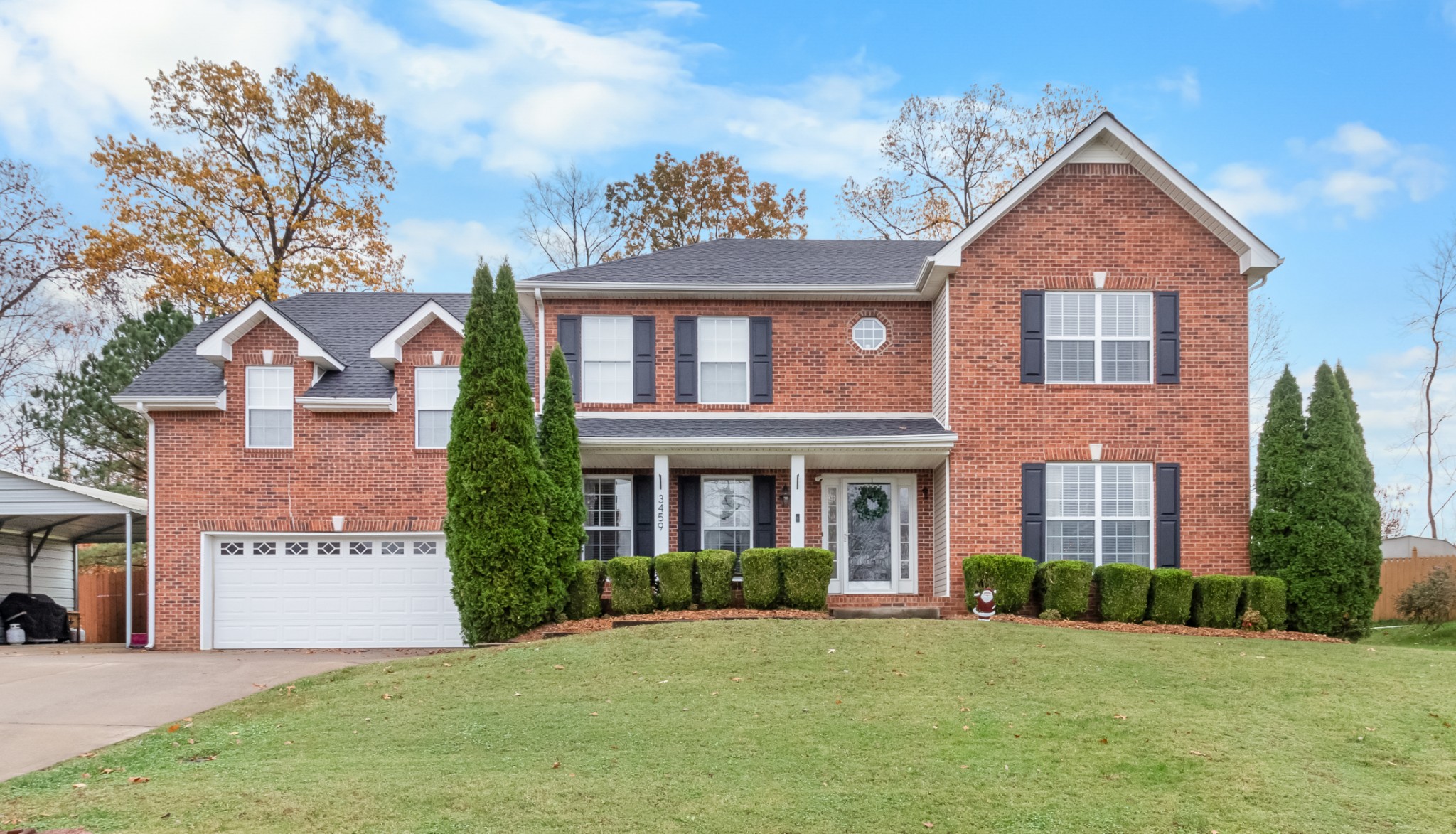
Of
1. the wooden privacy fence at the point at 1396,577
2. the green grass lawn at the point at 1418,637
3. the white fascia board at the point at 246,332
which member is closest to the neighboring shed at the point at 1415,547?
the wooden privacy fence at the point at 1396,577

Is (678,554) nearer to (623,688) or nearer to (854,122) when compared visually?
(623,688)

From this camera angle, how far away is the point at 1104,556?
15.8m

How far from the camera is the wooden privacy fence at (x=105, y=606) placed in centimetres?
2264

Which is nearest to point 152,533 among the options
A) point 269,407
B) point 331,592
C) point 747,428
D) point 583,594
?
point 269,407

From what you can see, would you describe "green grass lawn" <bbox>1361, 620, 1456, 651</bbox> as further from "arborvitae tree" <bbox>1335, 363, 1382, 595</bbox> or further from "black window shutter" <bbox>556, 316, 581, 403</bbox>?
"black window shutter" <bbox>556, 316, 581, 403</bbox>

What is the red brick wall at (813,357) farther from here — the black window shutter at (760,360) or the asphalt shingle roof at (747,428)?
the asphalt shingle roof at (747,428)

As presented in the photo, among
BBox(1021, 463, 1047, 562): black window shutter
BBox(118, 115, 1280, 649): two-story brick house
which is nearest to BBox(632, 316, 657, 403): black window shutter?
BBox(118, 115, 1280, 649): two-story brick house

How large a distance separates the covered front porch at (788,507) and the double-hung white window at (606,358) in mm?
439

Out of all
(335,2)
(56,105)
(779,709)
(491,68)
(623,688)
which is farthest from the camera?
(56,105)

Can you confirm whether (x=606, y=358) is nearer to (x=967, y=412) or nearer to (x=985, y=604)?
(x=967, y=412)

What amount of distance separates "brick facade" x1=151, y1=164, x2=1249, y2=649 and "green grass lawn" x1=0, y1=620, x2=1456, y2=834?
3.74 meters

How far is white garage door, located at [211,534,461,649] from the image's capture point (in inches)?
674

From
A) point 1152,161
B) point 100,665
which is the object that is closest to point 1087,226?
point 1152,161

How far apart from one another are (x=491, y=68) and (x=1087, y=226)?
34.5 feet
